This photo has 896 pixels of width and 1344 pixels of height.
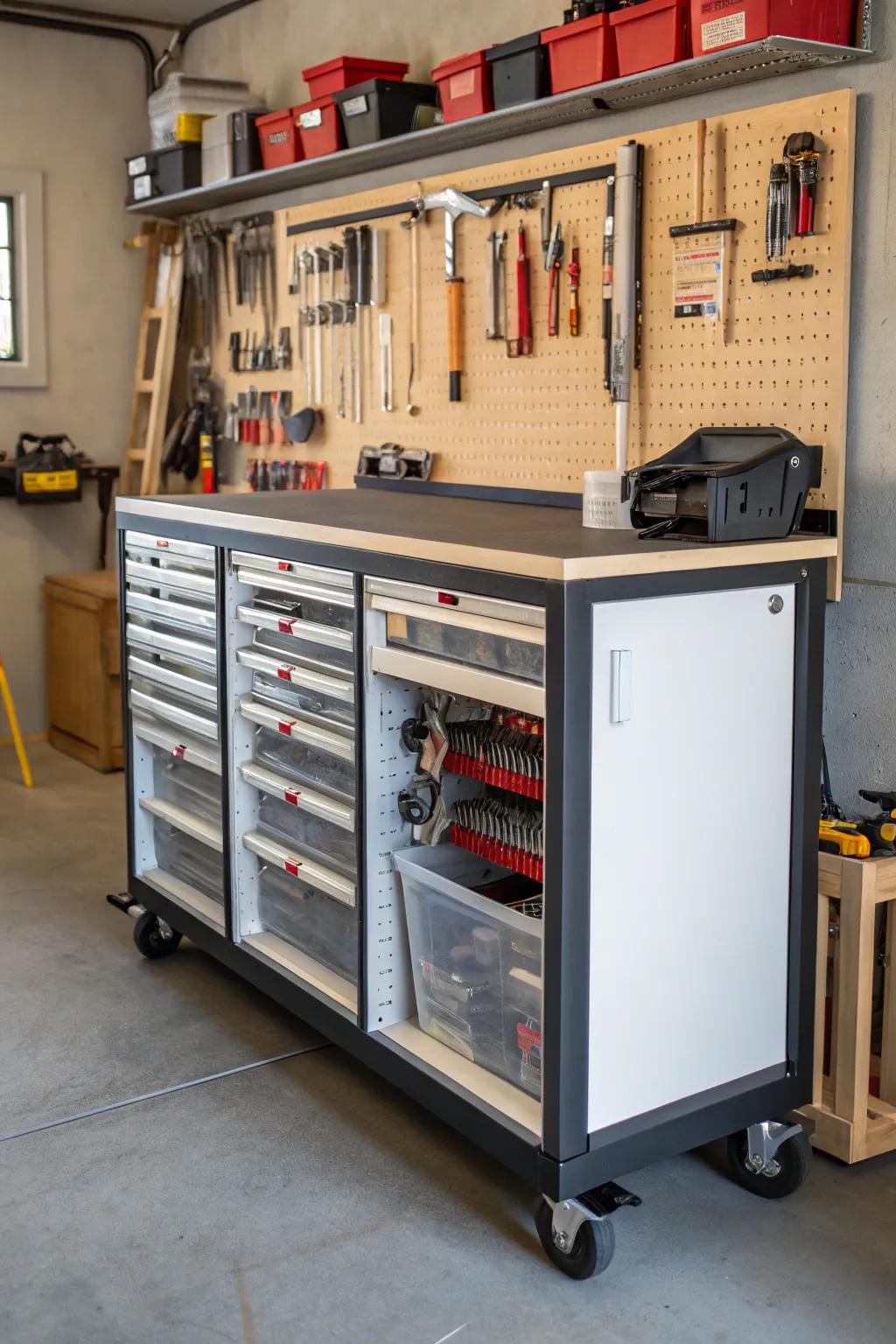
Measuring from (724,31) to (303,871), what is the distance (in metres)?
1.89

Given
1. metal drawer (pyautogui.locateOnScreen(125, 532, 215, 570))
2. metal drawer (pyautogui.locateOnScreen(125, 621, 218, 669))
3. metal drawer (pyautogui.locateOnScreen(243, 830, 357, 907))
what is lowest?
metal drawer (pyautogui.locateOnScreen(243, 830, 357, 907))

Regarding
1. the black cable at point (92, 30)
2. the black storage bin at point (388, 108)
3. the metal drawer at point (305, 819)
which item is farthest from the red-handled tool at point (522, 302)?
the black cable at point (92, 30)

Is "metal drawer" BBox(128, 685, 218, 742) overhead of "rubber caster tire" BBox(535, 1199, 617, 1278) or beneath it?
overhead

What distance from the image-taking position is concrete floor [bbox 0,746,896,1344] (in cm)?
210

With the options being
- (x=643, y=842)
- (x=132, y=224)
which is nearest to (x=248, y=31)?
(x=132, y=224)

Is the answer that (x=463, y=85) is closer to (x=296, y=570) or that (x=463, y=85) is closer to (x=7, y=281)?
(x=296, y=570)

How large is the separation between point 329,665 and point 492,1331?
1.28m

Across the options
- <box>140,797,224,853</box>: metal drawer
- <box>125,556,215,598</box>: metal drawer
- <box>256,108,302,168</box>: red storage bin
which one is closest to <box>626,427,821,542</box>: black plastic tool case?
<box>125,556,215,598</box>: metal drawer

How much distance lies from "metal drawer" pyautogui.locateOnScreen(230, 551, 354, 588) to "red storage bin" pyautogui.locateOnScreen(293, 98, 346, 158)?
1630mm

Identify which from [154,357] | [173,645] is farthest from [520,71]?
[154,357]

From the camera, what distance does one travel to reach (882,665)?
2666 millimetres

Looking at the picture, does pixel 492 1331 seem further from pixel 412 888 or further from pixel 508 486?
pixel 508 486

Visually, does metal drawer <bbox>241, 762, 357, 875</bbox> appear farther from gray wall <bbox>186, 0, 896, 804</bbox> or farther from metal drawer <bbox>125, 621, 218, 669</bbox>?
gray wall <bbox>186, 0, 896, 804</bbox>

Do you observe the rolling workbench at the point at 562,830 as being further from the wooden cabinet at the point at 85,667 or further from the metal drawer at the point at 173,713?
the wooden cabinet at the point at 85,667
